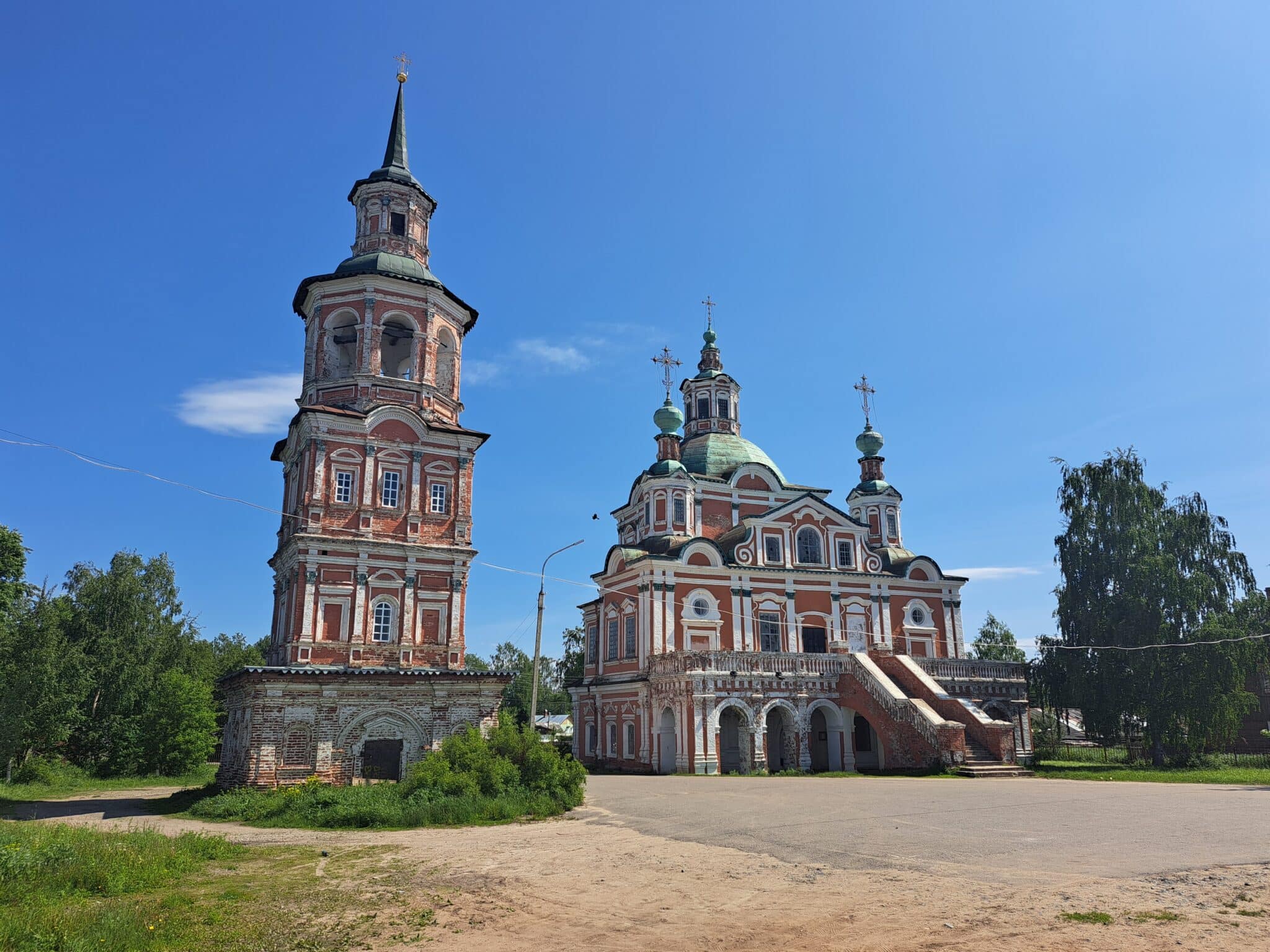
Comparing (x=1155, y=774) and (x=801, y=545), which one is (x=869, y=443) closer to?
(x=801, y=545)

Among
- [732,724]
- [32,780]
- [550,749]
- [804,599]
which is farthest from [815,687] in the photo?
[32,780]

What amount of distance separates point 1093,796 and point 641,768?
19.7m

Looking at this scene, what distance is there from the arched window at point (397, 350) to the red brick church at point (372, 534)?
7 centimetres

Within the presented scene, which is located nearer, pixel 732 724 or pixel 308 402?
pixel 308 402

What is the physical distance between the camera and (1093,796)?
21.0 m

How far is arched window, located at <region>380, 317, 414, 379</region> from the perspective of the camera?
1152 inches

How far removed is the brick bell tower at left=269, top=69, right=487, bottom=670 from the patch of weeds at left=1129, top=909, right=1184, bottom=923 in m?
20.5

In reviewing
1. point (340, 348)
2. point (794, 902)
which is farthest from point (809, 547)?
point (794, 902)

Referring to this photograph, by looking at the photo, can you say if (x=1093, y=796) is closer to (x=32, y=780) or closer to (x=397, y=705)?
(x=397, y=705)

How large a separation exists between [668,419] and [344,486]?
2145cm

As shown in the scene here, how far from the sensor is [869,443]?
1923 inches

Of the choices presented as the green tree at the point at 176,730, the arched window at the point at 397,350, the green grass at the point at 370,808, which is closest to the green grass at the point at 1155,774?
the green grass at the point at 370,808

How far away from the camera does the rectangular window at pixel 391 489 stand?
2720 centimetres

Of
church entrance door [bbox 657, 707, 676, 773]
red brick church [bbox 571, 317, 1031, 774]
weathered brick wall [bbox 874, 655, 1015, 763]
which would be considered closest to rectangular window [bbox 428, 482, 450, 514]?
red brick church [bbox 571, 317, 1031, 774]
